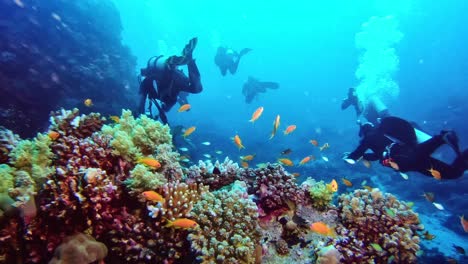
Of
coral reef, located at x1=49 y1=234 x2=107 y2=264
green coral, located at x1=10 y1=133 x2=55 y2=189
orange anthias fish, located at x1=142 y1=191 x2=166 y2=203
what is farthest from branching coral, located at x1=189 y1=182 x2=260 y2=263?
green coral, located at x1=10 y1=133 x2=55 y2=189

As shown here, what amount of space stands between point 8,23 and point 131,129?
36.4 feet

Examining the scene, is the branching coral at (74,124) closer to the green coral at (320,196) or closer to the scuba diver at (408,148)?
the green coral at (320,196)

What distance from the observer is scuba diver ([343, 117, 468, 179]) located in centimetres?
570

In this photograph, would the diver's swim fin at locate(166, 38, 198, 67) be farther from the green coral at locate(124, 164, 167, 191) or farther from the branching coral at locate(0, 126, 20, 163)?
the green coral at locate(124, 164, 167, 191)

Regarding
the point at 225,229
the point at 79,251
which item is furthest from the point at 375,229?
the point at 79,251

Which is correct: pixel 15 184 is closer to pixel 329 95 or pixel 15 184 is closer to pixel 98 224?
pixel 98 224

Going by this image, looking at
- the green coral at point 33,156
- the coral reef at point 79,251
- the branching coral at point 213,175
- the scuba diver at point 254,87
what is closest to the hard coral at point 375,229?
the branching coral at point 213,175

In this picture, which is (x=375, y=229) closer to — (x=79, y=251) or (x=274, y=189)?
(x=274, y=189)

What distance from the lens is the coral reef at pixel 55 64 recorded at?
395 inches

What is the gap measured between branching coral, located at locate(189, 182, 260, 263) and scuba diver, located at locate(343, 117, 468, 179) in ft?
13.4

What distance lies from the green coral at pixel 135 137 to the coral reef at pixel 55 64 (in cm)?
721

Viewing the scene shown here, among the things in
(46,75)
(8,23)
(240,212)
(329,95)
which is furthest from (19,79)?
(329,95)

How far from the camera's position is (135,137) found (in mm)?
4598

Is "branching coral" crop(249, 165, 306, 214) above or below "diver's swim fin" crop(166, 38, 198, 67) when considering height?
below
